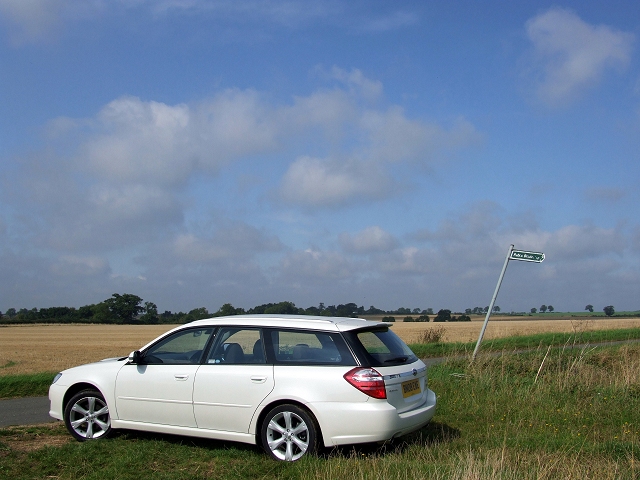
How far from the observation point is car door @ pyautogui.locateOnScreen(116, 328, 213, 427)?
7309mm

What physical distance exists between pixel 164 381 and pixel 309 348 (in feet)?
6.05

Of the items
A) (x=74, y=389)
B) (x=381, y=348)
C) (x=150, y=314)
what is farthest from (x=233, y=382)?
(x=150, y=314)

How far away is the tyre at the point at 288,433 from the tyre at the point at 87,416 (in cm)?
227

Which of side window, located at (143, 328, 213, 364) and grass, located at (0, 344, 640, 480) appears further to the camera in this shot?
side window, located at (143, 328, 213, 364)

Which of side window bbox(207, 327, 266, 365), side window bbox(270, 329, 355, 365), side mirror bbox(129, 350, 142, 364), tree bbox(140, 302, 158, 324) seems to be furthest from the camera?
tree bbox(140, 302, 158, 324)

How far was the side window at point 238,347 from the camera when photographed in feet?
23.6

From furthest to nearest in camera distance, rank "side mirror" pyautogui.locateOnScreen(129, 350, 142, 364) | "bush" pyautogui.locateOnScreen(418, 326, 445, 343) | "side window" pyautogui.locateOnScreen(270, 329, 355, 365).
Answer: "bush" pyautogui.locateOnScreen(418, 326, 445, 343), "side mirror" pyautogui.locateOnScreen(129, 350, 142, 364), "side window" pyautogui.locateOnScreen(270, 329, 355, 365)

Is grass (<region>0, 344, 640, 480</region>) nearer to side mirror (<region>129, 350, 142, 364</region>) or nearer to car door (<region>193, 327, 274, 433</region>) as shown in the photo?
car door (<region>193, 327, 274, 433</region>)

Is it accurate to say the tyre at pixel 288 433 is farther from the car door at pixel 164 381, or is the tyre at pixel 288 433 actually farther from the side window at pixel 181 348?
the side window at pixel 181 348

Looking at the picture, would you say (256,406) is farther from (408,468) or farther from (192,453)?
(408,468)

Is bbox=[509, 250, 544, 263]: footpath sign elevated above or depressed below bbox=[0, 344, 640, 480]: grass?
above

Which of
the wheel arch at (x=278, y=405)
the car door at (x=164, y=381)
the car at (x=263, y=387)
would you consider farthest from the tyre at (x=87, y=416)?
the wheel arch at (x=278, y=405)

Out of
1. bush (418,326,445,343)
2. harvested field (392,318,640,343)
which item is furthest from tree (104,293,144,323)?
bush (418,326,445,343)

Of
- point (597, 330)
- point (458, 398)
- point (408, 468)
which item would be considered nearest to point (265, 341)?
point (408, 468)
